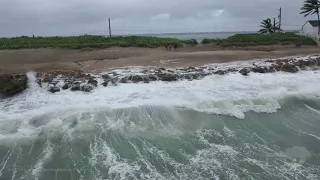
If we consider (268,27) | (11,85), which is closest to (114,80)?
(11,85)

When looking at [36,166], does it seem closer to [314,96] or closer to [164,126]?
[164,126]

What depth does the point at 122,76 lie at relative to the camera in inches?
790

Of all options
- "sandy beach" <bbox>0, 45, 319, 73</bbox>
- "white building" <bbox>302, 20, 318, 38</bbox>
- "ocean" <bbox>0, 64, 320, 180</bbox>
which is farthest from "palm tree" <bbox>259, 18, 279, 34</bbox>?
"ocean" <bbox>0, 64, 320, 180</bbox>

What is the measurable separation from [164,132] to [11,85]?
9428 mm

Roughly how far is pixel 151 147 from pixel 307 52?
28.4 meters

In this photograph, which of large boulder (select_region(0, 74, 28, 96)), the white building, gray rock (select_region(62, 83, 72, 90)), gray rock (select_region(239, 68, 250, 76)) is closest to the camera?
large boulder (select_region(0, 74, 28, 96))

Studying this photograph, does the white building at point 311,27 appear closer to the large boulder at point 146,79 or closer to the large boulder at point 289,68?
the large boulder at point 289,68

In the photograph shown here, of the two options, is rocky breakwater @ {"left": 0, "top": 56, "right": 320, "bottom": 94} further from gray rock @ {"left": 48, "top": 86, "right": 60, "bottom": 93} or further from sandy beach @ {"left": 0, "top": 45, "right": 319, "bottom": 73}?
sandy beach @ {"left": 0, "top": 45, "right": 319, "bottom": 73}

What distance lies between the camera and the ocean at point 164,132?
9.91m

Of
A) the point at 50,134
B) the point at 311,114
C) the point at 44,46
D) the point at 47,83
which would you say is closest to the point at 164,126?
the point at 50,134

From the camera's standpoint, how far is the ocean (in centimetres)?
A: 991

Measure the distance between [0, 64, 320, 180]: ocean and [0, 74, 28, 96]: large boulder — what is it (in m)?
0.52

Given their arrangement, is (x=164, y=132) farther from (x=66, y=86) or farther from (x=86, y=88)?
(x=66, y=86)

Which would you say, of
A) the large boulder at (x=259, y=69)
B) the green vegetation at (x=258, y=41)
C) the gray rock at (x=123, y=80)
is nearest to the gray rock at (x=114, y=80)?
the gray rock at (x=123, y=80)
